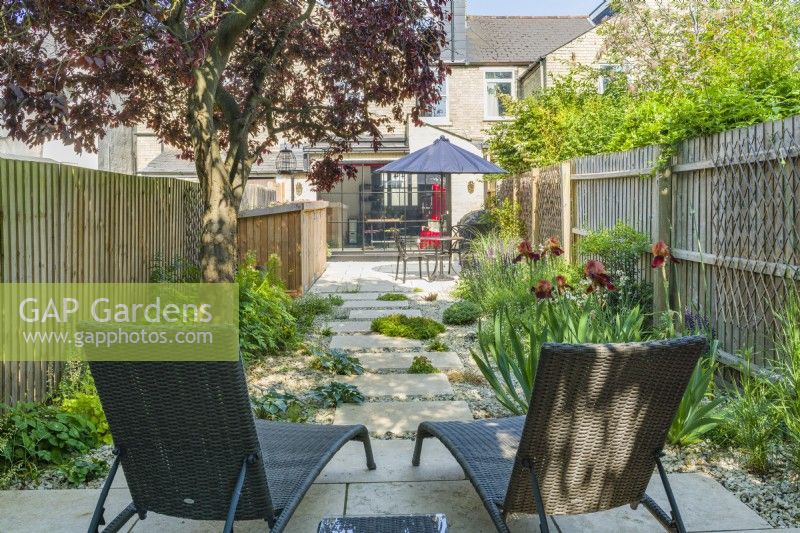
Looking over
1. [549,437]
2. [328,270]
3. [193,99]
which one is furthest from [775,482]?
[328,270]

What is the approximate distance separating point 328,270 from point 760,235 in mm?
11802

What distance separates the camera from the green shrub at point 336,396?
536cm

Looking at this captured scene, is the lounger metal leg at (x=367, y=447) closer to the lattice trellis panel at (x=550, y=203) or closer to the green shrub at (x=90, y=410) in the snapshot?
the green shrub at (x=90, y=410)

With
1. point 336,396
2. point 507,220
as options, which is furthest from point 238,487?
point 507,220

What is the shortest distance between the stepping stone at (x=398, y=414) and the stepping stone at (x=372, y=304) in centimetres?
481

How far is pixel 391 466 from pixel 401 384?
1942mm

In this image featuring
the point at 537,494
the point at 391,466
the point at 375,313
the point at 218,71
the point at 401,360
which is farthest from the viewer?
the point at 375,313

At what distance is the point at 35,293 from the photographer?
4.93 meters

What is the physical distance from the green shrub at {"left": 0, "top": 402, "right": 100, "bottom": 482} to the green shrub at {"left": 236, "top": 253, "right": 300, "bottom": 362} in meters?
2.18

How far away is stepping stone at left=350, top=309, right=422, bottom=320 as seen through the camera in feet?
30.6

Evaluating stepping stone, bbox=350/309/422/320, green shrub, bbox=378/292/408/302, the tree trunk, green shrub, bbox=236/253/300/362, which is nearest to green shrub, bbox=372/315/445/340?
stepping stone, bbox=350/309/422/320

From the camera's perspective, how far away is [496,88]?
2422 centimetres

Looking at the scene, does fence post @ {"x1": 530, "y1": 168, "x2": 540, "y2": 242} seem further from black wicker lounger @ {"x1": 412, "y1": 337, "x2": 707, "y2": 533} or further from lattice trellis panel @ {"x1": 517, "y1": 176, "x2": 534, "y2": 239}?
black wicker lounger @ {"x1": 412, "y1": 337, "x2": 707, "y2": 533}

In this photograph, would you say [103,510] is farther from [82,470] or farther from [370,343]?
[370,343]
